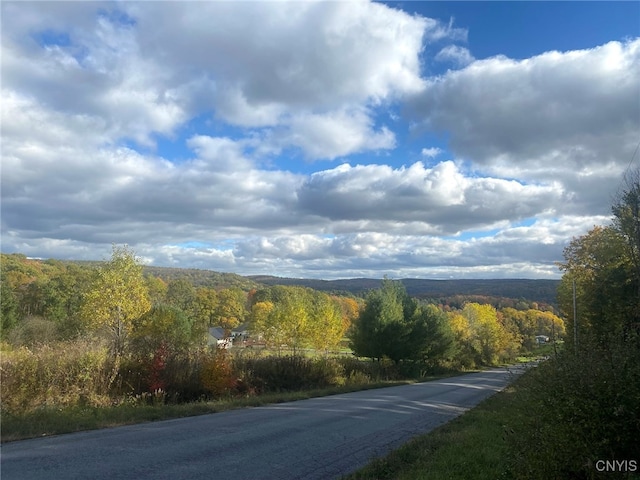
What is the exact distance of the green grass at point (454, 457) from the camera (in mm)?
7512

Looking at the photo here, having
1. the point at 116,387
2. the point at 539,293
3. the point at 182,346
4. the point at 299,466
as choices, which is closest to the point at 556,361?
the point at 299,466

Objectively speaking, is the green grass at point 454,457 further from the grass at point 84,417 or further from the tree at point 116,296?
the tree at point 116,296

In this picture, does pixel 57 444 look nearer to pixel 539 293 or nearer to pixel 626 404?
pixel 626 404

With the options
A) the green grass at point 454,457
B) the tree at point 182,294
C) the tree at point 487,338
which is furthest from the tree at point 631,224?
the tree at point 182,294

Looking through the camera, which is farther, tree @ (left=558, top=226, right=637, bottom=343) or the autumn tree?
the autumn tree

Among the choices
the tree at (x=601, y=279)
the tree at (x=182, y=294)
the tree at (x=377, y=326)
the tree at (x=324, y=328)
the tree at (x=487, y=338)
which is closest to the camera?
the tree at (x=601, y=279)

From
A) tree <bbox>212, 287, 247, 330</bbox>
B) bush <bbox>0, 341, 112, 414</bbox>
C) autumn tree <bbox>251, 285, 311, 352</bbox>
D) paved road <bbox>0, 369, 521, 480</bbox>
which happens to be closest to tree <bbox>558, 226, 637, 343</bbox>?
paved road <bbox>0, 369, 521, 480</bbox>

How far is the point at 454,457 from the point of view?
353 inches

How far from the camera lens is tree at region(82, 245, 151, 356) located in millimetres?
31594

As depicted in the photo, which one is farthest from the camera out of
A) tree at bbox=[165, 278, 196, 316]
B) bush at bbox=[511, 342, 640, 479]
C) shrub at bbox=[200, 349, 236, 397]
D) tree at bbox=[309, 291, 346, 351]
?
tree at bbox=[165, 278, 196, 316]

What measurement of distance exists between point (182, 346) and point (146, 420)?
24.7ft

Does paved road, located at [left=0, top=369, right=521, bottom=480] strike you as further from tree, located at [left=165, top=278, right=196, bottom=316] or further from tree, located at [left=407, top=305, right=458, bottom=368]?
tree, located at [left=165, top=278, right=196, bottom=316]

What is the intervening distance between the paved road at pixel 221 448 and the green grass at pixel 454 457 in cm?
61

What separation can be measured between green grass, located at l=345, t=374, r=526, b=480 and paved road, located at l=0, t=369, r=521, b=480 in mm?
613
